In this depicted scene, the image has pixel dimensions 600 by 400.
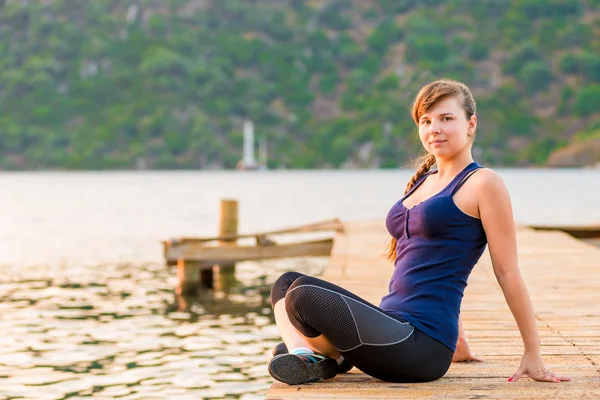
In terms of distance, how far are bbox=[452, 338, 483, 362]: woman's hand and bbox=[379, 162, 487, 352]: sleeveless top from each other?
0.52 m

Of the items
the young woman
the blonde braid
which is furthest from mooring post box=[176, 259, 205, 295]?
the young woman

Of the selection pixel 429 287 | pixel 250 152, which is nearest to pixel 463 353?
pixel 429 287

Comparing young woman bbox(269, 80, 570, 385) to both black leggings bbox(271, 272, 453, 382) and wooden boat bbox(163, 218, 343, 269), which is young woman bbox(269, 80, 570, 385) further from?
wooden boat bbox(163, 218, 343, 269)

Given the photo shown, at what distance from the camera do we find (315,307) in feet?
14.2

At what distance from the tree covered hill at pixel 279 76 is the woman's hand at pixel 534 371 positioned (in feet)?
406

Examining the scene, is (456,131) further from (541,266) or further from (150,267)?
(150,267)

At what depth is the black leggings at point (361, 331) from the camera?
430cm

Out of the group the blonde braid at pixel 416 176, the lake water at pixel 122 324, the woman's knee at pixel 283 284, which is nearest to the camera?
the woman's knee at pixel 283 284

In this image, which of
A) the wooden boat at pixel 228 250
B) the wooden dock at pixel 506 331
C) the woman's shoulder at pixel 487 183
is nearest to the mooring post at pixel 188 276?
the wooden boat at pixel 228 250

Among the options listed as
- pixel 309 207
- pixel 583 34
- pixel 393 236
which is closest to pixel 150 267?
pixel 393 236

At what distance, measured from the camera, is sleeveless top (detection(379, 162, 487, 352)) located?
4.34 m

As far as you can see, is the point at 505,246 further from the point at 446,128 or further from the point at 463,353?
the point at 463,353

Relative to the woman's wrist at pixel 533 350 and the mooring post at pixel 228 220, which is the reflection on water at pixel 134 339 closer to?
the mooring post at pixel 228 220

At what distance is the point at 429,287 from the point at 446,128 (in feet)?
2.50
